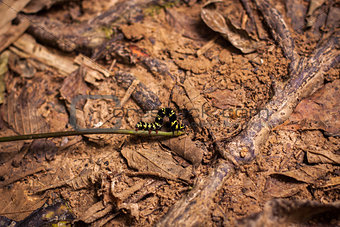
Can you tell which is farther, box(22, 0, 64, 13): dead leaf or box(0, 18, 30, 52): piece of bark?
box(22, 0, 64, 13): dead leaf

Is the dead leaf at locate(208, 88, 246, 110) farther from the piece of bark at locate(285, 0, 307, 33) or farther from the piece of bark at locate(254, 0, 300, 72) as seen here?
the piece of bark at locate(285, 0, 307, 33)

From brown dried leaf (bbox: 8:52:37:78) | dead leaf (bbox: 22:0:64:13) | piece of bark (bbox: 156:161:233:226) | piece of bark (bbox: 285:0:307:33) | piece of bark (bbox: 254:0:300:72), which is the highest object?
piece of bark (bbox: 285:0:307:33)

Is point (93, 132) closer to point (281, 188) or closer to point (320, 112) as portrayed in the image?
point (281, 188)

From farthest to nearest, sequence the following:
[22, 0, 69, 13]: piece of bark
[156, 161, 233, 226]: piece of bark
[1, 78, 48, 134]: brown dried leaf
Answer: [22, 0, 69, 13]: piece of bark
[1, 78, 48, 134]: brown dried leaf
[156, 161, 233, 226]: piece of bark

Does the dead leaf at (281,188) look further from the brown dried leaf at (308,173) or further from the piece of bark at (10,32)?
the piece of bark at (10,32)

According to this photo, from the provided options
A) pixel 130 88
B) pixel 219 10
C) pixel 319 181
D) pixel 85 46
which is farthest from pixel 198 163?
pixel 85 46

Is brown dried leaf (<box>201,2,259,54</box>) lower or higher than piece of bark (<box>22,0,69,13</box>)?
higher

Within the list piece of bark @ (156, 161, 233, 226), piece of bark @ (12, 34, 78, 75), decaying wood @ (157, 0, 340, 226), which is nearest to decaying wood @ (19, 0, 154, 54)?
piece of bark @ (12, 34, 78, 75)

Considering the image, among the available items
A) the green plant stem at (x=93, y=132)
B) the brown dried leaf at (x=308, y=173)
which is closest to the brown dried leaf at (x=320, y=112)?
the brown dried leaf at (x=308, y=173)
